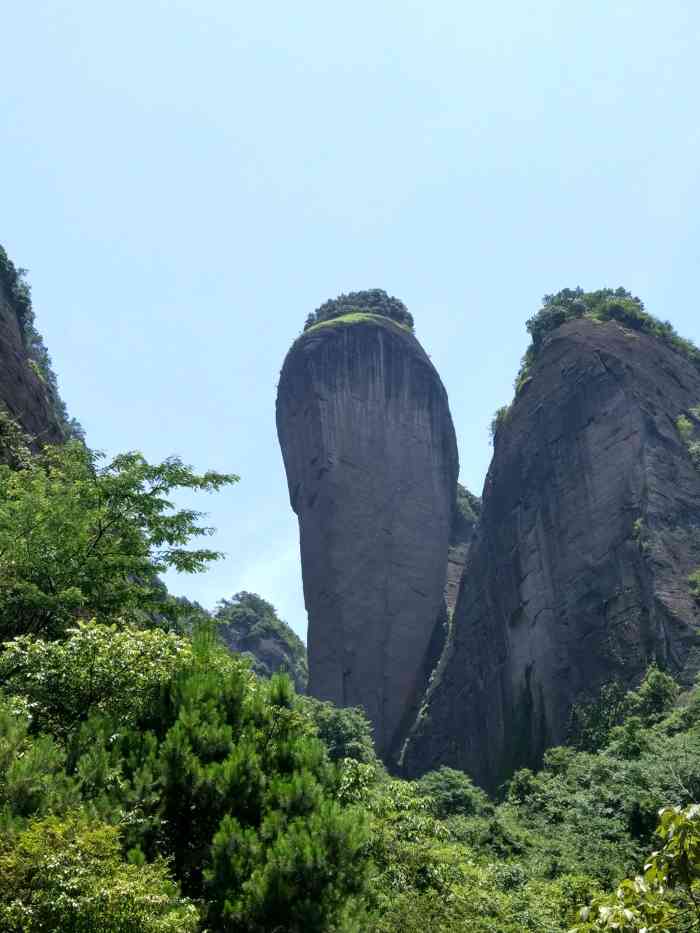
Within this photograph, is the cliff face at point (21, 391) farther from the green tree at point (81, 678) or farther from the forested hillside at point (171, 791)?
the green tree at point (81, 678)

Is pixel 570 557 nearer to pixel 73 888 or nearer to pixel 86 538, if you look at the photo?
pixel 86 538

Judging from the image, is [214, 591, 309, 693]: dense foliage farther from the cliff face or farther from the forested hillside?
the forested hillside

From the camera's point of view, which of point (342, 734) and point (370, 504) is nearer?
point (342, 734)

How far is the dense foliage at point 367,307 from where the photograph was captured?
62188mm

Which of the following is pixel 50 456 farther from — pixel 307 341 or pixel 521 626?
pixel 307 341

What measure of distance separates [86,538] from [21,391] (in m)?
13.7

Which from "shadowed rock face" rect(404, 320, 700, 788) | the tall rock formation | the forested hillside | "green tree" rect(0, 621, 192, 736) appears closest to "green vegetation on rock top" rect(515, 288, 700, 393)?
"shadowed rock face" rect(404, 320, 700, 788)

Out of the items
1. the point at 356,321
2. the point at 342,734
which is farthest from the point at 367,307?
the point at 342,734

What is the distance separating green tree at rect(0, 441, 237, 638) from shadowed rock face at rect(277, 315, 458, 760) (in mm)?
36685

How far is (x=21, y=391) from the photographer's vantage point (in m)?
24.3

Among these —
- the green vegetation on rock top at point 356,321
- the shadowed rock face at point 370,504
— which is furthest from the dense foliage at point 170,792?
the green vegetation on rock top at point 356,321

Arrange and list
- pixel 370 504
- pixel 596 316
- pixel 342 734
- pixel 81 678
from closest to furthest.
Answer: pixel 81 678 → pixel 342 734 → pixel 596 316 → pixel 370 504

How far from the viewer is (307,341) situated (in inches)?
2269

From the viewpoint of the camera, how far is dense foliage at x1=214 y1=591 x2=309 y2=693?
69.5 meters
